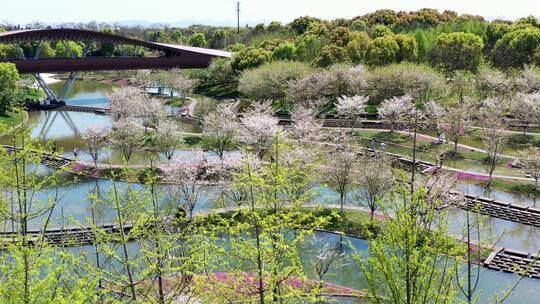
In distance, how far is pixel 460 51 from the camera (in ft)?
209

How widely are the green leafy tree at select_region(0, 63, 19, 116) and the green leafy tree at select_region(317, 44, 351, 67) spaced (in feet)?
111

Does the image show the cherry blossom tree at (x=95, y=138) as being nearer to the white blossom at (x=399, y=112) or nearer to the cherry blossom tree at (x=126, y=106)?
the cherry blossom tree at (x=126, y=106)

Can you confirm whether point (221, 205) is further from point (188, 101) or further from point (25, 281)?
point (188, 101)

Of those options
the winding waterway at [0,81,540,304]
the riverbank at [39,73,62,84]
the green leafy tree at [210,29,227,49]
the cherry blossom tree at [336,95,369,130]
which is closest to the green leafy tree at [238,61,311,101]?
the winding waterway at [0,81,540,304]

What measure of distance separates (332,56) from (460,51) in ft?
51.5

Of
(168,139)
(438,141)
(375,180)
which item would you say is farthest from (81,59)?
(375,180)

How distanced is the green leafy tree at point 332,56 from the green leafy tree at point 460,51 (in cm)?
1216

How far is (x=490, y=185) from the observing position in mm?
31875

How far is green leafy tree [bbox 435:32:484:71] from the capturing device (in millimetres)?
63094

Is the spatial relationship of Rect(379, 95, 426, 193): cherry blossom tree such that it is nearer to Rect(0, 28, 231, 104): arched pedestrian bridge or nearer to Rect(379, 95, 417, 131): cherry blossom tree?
Rect(379, 95, 417, 131): cherry blossom tree

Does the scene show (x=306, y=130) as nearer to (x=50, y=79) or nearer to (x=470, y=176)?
(x=470, y=176)

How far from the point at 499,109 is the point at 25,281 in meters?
38.6

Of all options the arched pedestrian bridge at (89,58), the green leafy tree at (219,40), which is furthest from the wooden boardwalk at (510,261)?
the green leafy tree at (219,40)

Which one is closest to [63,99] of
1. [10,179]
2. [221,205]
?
[221,205]
